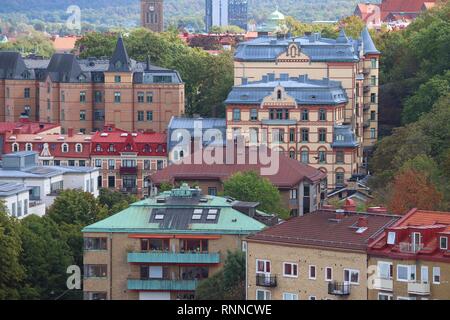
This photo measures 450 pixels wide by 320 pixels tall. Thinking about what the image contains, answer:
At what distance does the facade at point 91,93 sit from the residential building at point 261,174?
836 inches

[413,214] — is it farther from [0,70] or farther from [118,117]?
[0,70]

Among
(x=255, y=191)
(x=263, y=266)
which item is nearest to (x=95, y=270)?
(x=263, y=266)

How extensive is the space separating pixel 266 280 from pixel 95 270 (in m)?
7.36

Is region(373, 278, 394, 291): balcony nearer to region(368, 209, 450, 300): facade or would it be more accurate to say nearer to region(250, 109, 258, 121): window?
region(368, 209, 450, 300): facade

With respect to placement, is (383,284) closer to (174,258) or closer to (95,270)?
(174,258)

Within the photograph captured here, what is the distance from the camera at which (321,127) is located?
82.7 metres

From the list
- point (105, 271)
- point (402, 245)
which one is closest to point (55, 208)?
point (105, 271)

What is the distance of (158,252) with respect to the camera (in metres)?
49.6

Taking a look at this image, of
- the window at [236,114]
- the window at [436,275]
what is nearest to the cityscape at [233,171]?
the window at [436,275]

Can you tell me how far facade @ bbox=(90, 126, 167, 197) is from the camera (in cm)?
8469

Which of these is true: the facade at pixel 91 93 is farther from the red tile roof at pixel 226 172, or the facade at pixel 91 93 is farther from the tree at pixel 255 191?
the tree at pixel 255 191

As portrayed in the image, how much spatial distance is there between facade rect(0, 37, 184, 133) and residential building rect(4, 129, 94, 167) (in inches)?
344

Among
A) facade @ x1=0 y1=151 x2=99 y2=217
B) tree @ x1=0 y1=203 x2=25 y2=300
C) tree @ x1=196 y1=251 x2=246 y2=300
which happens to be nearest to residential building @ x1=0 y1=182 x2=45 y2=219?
facade @ x1=0 y1=151 x2=99 y2=217

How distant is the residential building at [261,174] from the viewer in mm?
70938
